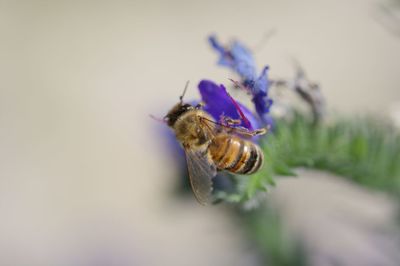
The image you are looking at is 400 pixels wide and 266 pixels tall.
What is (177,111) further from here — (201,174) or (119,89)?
(119,89)

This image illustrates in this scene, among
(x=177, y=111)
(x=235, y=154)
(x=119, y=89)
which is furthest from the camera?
(x=119, y=89)

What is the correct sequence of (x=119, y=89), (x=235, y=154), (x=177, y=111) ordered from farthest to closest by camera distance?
(x=119, y=89) → (x=177, y=111) → (x=235, y=154)

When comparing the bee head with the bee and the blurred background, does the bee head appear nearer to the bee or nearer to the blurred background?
the bee

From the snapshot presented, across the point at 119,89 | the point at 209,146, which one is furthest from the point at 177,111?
the point at 119,89

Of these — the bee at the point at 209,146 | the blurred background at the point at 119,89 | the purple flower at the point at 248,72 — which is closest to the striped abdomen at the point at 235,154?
the bee at the point at 209,146

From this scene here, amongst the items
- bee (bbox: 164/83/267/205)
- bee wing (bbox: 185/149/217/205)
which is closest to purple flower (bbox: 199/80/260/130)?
bee (bbox: 164/83/267/205)

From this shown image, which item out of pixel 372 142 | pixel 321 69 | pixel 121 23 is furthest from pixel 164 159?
pixel 121 23

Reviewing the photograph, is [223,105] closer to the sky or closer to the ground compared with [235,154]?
closer to the sky

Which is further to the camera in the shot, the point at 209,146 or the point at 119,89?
the point at 119,89
